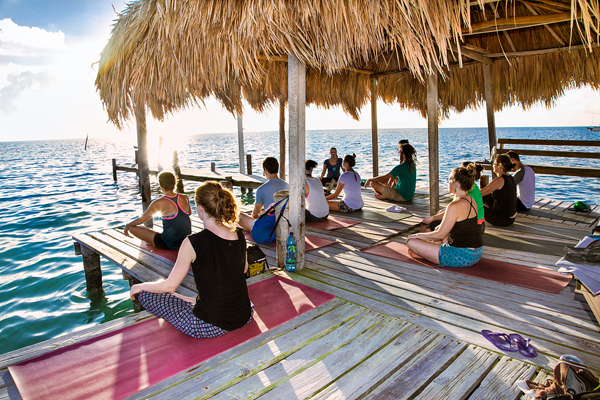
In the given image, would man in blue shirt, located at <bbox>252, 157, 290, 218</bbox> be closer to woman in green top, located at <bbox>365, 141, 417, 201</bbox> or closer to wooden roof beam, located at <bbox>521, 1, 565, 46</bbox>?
woman in green top, located at <bbox>365, 141, 417, 201</bbox>

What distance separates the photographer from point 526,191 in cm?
591

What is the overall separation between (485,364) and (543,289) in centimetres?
143

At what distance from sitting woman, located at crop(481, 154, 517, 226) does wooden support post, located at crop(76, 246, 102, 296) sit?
5.75 meters

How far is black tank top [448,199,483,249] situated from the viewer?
11.6 ft

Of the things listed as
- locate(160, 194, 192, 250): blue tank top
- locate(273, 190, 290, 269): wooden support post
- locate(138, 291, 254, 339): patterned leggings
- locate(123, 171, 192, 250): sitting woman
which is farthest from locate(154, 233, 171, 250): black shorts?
locate(138, 291, 254, 339): patterned leggings

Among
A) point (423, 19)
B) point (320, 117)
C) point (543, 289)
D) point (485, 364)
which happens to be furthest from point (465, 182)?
point (320, 117)

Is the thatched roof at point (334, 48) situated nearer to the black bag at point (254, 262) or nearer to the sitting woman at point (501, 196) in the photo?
the sitting woman at point (501, 196)

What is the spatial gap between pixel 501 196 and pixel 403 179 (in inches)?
84.9

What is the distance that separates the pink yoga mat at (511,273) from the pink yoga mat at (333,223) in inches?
53.0

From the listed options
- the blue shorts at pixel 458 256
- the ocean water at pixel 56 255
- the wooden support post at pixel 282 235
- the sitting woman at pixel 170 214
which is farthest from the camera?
the ocean water at pixel 56 255

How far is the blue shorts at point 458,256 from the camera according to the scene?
3600 millimetres

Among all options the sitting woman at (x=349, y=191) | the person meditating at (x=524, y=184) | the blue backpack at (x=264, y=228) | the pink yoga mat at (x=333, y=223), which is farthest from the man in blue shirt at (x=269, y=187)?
the person meditating at (x=524, y=184)

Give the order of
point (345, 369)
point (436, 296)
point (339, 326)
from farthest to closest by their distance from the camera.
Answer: point (436, 296)
point (339, 326)
point (345, 369)

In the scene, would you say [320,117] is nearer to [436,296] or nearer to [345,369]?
[436,296]
